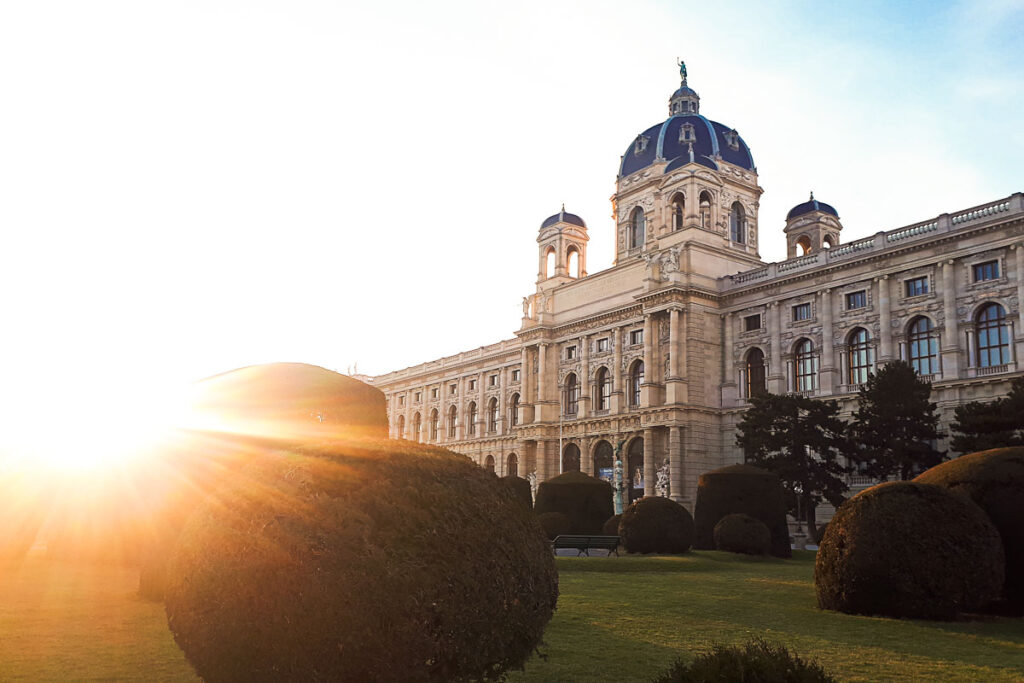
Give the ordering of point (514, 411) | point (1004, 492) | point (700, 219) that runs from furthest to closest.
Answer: point (514, 411)
point (700, 219)
point (1004, 492)

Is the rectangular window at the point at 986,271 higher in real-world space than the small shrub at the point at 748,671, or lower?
higher

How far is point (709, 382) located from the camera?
56.4 meters

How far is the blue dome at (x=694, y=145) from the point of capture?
226 feet

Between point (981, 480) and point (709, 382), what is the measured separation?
4014 cm

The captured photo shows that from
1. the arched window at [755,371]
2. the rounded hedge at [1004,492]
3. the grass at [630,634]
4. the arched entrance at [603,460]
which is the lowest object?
the grass at [630,634]

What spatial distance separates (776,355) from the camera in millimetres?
52969

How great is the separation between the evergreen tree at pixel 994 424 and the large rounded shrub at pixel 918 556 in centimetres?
1707

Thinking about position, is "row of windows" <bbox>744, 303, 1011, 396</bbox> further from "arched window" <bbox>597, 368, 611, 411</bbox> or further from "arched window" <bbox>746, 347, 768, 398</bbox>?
"arched window" <bbox>597, 368, 611, 411</bbox>

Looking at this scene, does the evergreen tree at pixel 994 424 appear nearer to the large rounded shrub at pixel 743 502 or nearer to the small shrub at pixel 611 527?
the large rounded shrub at pixel 743 502

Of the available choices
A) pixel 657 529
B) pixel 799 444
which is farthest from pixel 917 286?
pixel 657 529

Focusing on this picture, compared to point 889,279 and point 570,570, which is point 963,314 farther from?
point 570,570

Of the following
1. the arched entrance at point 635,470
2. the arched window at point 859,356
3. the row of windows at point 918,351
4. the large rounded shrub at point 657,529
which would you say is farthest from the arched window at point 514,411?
the large rounded shrub at point 657,529

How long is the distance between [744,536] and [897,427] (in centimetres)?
1193

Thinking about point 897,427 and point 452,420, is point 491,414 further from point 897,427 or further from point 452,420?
point 897,427
